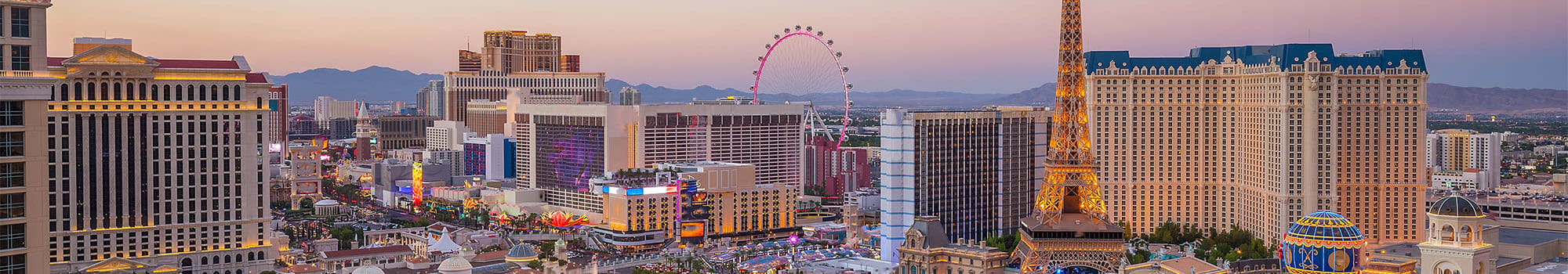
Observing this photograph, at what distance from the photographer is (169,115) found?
84.1 meters

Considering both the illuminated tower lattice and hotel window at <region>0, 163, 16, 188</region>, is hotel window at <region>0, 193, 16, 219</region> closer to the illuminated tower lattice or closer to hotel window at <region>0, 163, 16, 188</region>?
hotel window at <region>0, 163, 16, 188</region>

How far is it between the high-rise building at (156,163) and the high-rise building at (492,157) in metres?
78.3

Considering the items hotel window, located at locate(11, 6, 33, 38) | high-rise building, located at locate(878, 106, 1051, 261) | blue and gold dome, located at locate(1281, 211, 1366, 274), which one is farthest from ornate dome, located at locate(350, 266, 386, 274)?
blue and gold dome, located at locate(1281, 211, 1366, 274)

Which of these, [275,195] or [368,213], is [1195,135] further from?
[275,195]

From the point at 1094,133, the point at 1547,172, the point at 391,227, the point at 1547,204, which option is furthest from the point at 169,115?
the point at 1547,172

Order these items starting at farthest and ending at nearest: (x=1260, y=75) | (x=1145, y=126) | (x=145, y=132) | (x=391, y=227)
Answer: (x=391, y=227) → (x=1145, y=126) → (x=1260, y=75) → (x=145, y=132)

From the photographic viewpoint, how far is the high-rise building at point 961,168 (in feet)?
311

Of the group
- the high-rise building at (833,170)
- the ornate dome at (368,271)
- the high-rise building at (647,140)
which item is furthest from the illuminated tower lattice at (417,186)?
the ornate dome at (368,271)

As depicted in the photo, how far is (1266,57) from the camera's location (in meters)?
105

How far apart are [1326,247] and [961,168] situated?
150 feet

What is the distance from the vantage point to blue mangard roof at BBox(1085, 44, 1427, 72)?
101 meters

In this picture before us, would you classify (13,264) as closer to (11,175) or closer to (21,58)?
(11,175)

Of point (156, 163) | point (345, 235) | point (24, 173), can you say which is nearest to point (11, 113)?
point (24, 173)

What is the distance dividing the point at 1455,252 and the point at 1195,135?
57392mm
